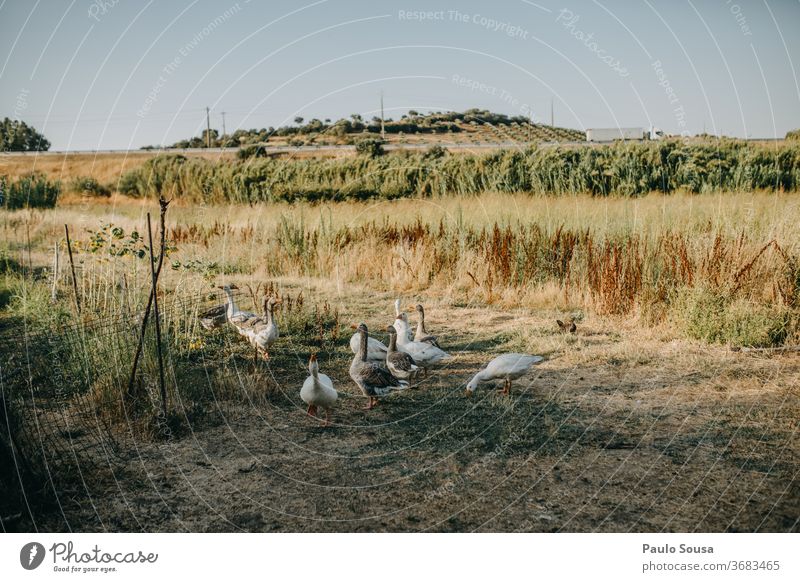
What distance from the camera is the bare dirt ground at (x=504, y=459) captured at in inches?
160

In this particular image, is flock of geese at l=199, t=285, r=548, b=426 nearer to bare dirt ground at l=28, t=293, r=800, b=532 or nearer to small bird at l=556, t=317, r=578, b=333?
bare dirt ground at l=28, t=293, r=800, b=532

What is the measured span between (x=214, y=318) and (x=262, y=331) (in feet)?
3.46

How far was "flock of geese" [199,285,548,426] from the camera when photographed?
549 cm

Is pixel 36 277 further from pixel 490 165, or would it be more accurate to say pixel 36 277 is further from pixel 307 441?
pixel 490 165

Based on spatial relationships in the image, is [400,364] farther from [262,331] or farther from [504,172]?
[504,172]

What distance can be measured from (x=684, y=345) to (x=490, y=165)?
1297 cm

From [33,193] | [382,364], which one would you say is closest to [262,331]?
[382,364]

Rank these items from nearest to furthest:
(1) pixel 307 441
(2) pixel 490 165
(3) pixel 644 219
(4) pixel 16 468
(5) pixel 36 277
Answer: (4) pixel 16 468 < (1) pixel 307 441 < (3) pixel 644 219 < (5) pixel 36 277 < (2) pixel 490 165

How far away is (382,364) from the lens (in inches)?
253

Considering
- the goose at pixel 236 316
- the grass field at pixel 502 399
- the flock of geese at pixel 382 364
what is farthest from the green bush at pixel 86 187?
the flock of geese at pixel 382 364

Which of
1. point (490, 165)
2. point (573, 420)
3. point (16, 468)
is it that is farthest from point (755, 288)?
point (490, 165)

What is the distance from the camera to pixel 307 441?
5.18 meters

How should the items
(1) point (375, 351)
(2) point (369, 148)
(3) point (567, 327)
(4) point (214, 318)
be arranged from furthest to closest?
(2) point (369, 148) → (3) point (567, 327) → (4) point (214, 318) → (1) point (375, 351)

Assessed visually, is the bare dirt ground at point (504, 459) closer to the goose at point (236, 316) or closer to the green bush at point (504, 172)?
the goose at point (236, 316)
